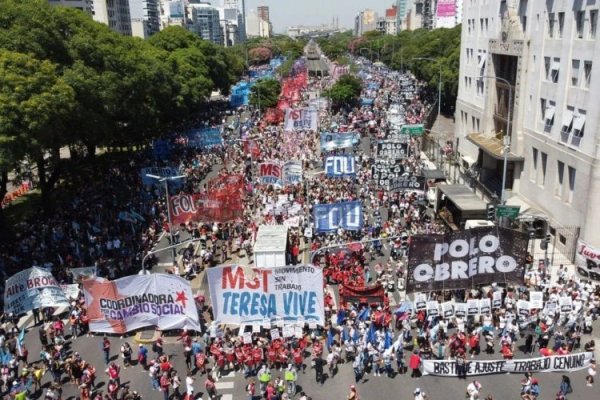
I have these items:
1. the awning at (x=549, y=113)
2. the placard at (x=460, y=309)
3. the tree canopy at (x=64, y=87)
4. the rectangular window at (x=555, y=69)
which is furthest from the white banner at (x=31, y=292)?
the rectangular window at (x=555, y=69)

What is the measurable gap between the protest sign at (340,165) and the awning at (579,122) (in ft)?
46.9

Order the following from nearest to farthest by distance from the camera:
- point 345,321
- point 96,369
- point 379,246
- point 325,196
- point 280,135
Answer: point 96,369 → point 345,321 → point 379,246 → point 325,196 → point 280,135

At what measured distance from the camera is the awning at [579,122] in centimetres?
3389

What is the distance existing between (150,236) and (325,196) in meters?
13.6

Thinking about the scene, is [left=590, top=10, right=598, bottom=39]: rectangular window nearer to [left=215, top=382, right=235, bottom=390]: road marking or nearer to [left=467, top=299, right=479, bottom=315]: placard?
[left=467, top=299, right=479, bottom=315]: placard

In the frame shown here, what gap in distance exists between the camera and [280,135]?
69.9 m

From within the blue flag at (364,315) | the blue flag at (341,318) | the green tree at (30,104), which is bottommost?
the blue flag at (341,318)

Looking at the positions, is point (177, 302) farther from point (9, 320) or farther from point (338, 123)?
point (338, 123)

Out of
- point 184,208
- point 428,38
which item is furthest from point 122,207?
point 428,38

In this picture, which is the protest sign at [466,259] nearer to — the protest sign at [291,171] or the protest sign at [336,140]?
the protest sign at [291,171]

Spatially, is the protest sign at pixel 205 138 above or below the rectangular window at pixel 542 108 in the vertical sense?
below

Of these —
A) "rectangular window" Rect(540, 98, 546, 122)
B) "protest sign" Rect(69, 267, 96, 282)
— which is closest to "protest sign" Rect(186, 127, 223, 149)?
"protest sign" Rect(69, 267, 96, 282)

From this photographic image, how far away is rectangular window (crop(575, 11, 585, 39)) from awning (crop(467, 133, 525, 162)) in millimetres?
10050

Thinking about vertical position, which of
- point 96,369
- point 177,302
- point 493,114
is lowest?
point 96,369
